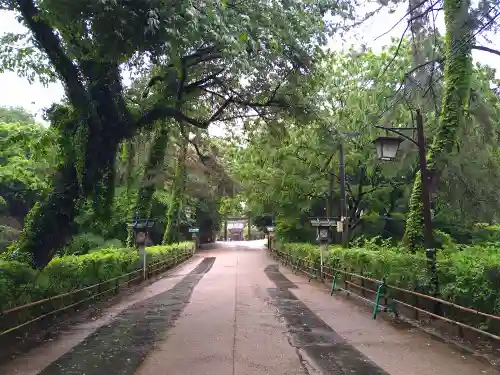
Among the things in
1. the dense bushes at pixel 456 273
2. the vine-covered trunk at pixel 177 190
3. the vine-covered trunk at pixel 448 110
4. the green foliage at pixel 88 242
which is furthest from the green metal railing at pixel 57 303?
the green foliage at pixel 88 242

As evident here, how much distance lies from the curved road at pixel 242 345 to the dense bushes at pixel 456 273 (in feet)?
3.08

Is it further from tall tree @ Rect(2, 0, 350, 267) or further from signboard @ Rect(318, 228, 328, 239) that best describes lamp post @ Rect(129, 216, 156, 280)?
tall tree @ Rect(2, 0, 350, 267)

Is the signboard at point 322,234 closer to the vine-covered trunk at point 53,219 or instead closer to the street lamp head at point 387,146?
the street lamp head at point 387,146

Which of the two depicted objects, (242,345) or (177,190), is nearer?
(242,345)

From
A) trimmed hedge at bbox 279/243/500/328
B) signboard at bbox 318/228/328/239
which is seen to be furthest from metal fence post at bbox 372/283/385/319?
signboard at bbox 318/228/328/239

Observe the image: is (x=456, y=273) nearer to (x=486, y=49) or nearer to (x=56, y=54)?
(x=486, y=49)

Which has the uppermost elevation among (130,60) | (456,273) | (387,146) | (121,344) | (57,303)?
(130,60)

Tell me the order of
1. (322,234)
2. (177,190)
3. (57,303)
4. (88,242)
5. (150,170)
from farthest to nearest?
(177,190) < (88,242) < (150,170) < (322,234) < (57,303)

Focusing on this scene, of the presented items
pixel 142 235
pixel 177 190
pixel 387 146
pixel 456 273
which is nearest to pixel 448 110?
pixel 387 146

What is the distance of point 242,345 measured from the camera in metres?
8.44

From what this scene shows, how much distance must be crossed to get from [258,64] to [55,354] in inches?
299

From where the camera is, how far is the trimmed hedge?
7430 mm

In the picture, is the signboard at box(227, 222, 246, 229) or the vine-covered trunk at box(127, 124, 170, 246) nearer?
the vine-covered trunk at box(127, 124, 170, 246)

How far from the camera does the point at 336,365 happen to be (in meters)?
7.04
